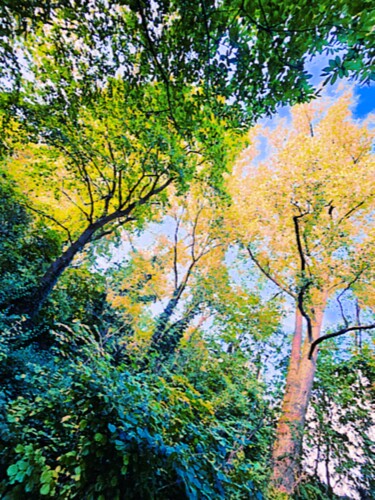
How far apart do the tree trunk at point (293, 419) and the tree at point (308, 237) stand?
1 cm

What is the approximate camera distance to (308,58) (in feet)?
5.22

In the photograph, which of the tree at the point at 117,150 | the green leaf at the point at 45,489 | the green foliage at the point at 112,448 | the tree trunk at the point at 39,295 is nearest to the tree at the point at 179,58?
the tree at the point at 117,150

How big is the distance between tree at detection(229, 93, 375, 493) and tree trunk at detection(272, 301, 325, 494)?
15 mm

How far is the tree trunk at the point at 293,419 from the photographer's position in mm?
4425

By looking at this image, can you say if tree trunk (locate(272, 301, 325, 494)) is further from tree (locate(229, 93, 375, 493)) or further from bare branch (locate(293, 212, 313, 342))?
bare branch (locate(293, 212, 313, 342))

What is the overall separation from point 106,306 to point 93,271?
1.61 m

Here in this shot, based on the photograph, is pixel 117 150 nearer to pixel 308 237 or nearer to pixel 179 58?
pixel 179 58

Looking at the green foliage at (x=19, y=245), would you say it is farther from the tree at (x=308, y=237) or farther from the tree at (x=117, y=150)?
the tree at (x=308, y=237)

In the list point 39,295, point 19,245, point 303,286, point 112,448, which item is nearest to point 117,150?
point 19,245

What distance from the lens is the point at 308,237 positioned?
627 centimetres

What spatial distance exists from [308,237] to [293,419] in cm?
406

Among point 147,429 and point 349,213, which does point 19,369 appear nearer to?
point 147,429

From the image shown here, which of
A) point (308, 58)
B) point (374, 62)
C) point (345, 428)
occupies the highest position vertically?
point (308, 58)

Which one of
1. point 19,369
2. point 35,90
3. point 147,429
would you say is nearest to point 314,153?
point 35,90
